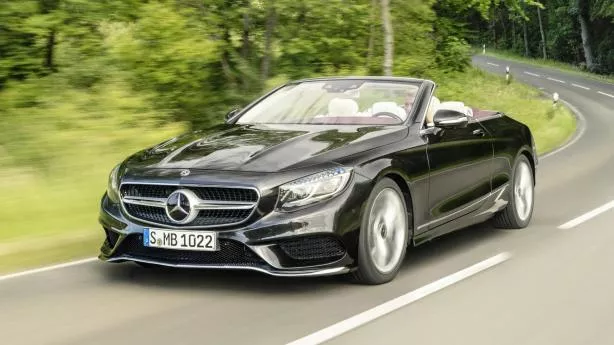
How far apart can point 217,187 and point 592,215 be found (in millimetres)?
5245

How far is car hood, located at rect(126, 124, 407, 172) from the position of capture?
605 cm

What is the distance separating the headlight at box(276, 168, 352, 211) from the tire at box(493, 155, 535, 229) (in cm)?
320

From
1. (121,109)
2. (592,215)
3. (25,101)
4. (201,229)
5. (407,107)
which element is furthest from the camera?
(25,101)

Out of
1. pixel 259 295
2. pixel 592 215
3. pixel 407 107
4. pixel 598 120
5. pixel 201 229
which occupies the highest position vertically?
pixel 407 107

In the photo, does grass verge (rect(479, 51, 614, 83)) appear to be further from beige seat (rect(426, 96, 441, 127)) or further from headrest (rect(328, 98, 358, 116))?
headrest (rect(328, 98, 358, 116))

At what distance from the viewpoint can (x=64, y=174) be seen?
10.0 meters

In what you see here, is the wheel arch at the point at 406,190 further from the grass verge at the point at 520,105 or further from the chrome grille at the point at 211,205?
the grass verge at the point at 520,105

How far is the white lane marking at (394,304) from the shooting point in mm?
4988

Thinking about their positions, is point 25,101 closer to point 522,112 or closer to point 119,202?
point 119,202

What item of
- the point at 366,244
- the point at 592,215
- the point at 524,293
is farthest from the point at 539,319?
the point at 592,215

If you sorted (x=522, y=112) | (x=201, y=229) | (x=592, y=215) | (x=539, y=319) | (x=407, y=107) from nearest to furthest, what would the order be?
(x=539, y=319) → (x=201, y=229) → (x=407, y=107) → (x=592, y=215) → (x=522, y=112)

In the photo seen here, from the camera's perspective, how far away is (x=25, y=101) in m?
13.7

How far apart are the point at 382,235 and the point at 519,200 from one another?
3018 mm

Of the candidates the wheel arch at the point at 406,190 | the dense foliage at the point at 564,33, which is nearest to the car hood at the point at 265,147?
the wheel arch at the point at 406,190
